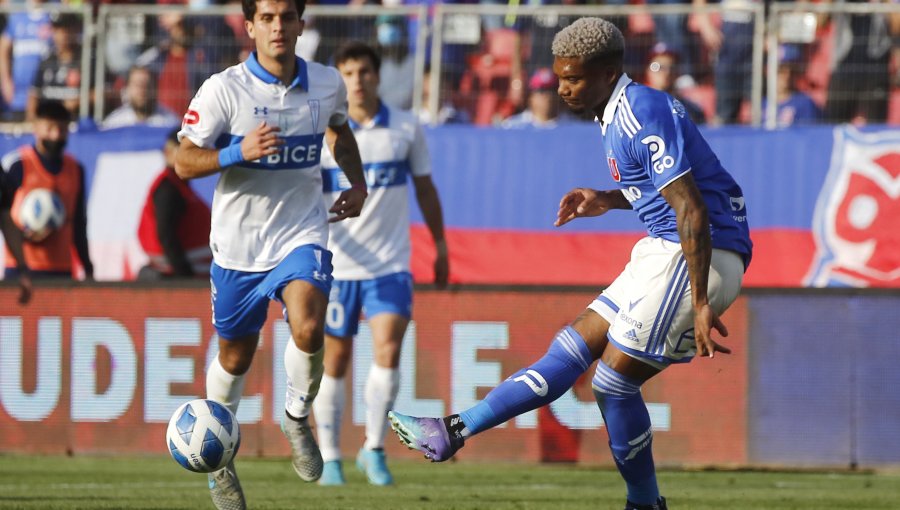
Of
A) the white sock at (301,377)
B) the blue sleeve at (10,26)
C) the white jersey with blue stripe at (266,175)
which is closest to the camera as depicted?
the white sock at (301,377)

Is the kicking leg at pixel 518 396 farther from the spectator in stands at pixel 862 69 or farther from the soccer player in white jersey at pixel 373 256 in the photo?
the spectator in stands at pixel 862 69

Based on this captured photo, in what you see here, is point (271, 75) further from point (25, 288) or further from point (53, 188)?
point (53, 188)

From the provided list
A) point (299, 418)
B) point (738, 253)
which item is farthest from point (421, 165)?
point (738, 253)

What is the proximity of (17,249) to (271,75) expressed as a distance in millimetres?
4297

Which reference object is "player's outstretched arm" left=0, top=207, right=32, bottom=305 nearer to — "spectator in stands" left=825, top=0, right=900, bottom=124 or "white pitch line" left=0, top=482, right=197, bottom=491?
"white pitch line" left=0, top=482, right=197, bottom=491

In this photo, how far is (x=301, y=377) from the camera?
7.68 meters

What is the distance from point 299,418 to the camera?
7.65 meters

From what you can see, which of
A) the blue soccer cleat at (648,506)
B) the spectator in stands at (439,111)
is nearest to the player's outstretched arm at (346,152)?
the blue soccer cleat at (648,506)

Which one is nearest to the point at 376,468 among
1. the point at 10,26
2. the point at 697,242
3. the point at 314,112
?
the point at 314,112

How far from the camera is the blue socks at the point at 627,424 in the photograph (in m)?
6.98

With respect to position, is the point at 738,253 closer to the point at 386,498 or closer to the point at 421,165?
the point at 386,498

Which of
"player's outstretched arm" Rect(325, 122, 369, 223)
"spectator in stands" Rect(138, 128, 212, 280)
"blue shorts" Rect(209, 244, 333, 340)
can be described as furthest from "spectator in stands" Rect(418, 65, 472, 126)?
"blue shorts" Rect(209, 244, 333, 340)

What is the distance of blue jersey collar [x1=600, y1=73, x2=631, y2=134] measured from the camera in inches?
264

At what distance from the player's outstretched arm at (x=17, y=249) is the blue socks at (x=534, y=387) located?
18.1 feet
